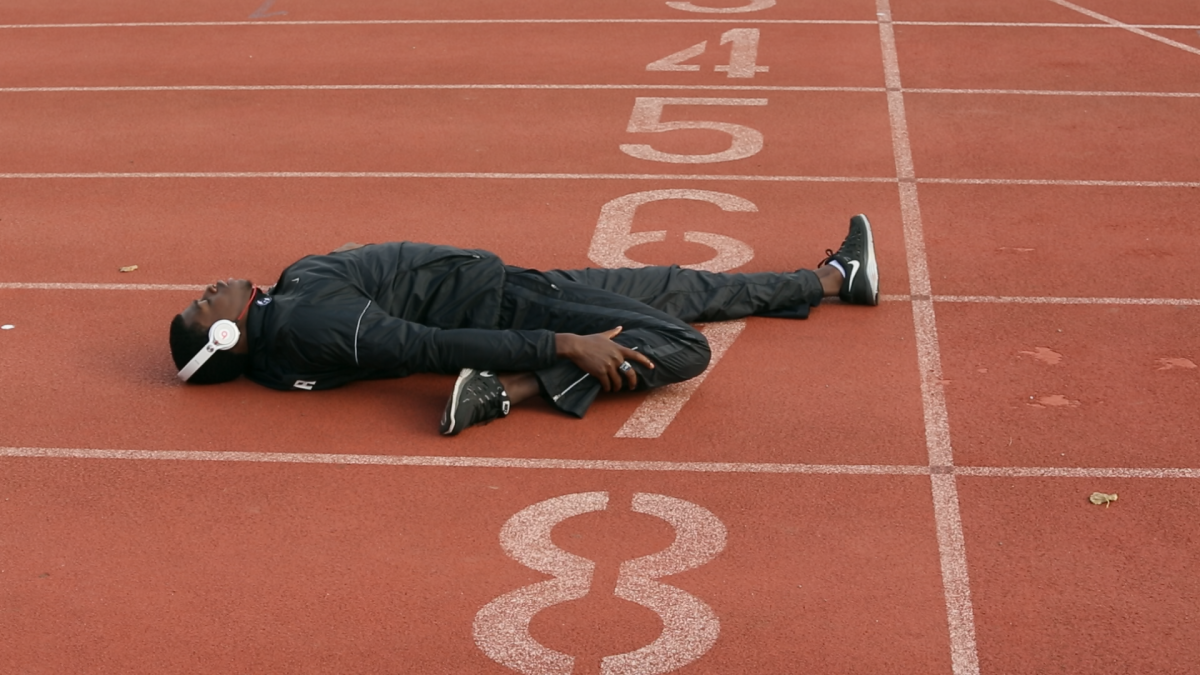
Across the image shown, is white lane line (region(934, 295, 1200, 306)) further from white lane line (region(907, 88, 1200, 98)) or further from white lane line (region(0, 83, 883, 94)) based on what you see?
white lane line (region(0, 83, 883, 94))

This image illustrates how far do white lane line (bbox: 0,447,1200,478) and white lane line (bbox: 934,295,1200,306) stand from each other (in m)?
1.71

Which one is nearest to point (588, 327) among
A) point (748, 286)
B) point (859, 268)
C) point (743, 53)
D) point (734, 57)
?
point (748, 286)

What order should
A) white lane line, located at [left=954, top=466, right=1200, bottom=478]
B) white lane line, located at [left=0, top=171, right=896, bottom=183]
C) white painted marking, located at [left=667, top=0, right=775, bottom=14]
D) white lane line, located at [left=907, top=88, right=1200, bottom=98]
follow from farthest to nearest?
white painted marking, located at [left=667, top=0, right=775, bottom=14]
white lane line, located at [left=907, top=88, right=1200, bottom=98]
white lane line, located at [left=0, top=171, right=896, bottom=183]
white lane line, located at [left=954, top=466, right=1200, bottom=478]

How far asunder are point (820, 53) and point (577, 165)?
3.25 metres

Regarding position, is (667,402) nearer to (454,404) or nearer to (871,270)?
(454,404)

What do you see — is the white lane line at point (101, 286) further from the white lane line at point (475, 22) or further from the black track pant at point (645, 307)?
the white lane line at point (475, 22)

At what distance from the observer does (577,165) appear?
923 cm

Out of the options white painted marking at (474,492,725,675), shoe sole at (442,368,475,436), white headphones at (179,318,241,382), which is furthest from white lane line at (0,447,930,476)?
white headphones at (179,318,241,382)

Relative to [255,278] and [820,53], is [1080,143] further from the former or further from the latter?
[255,278]

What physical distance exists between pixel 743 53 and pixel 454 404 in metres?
6.50

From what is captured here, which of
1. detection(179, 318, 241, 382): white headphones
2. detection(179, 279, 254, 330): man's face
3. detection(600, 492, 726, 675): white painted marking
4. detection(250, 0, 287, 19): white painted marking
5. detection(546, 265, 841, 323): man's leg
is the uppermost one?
detection(250, 0, 287, 19): white painted marking

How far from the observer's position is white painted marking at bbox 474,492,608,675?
4.65m

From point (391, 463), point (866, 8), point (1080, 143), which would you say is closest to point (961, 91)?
point (1080, 143)

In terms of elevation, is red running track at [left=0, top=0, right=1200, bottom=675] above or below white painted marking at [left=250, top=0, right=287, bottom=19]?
below
